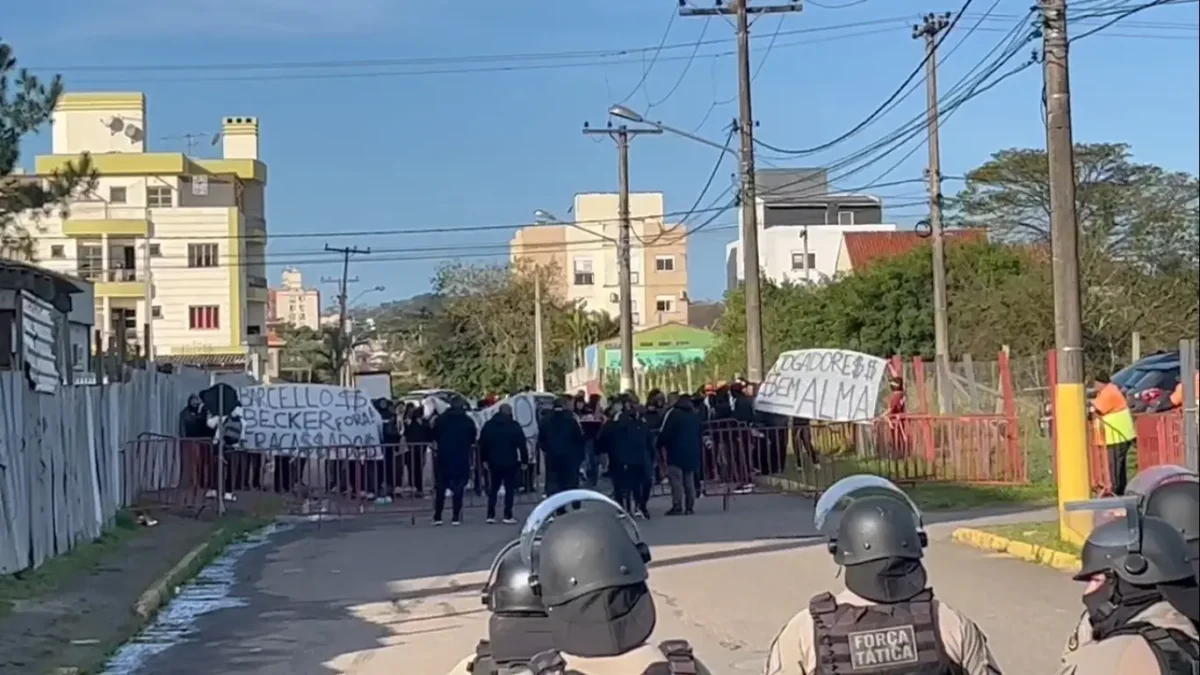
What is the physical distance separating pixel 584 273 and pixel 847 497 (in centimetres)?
11787

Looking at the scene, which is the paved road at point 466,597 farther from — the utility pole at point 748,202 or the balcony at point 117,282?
the balcony at point 117,282

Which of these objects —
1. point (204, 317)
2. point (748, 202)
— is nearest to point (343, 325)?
point (204, 317)

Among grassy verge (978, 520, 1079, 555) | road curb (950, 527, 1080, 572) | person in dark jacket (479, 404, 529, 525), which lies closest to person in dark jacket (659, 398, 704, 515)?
person in dark jacket (479, 404, 529, 525)

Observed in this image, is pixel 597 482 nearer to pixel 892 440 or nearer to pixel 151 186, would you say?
pixel 892 440

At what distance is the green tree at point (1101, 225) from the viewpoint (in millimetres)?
32000

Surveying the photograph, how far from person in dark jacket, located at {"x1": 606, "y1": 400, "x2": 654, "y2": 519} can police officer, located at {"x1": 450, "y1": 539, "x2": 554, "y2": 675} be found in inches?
678

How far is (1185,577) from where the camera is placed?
3461 millimetres

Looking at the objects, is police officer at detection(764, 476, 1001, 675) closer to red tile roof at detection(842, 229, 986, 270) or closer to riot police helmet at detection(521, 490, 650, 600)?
riot police helmet at detection(521, 490, 650, 600)

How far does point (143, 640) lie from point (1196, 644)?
10579 mm

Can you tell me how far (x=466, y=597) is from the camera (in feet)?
50.7

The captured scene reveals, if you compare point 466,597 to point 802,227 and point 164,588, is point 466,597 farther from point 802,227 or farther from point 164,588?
point 802,227

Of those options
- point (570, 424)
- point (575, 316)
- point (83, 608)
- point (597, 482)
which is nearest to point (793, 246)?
point (575, 316)

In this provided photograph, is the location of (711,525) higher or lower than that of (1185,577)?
lower

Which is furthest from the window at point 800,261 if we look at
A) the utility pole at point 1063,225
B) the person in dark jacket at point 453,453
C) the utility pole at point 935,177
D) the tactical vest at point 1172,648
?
the tactical vest at point 1172,648
